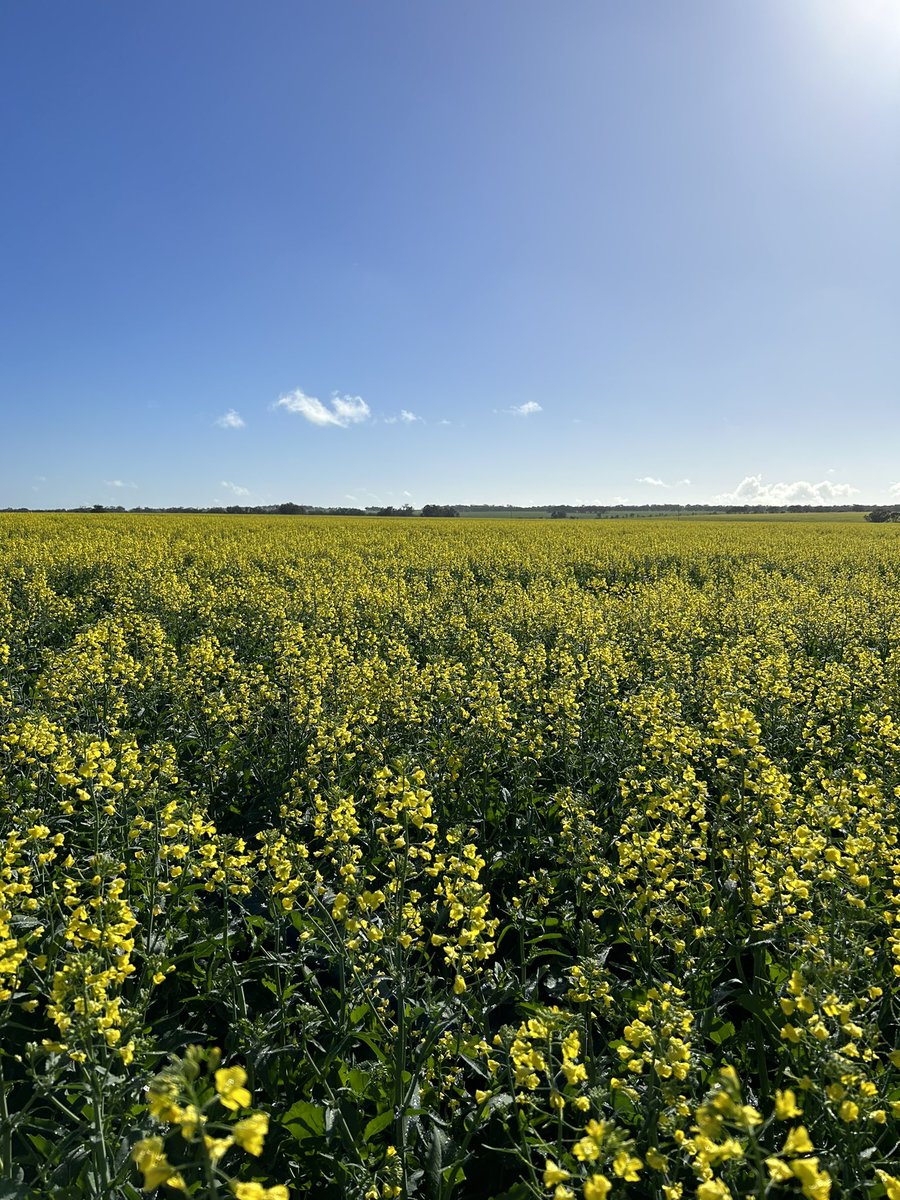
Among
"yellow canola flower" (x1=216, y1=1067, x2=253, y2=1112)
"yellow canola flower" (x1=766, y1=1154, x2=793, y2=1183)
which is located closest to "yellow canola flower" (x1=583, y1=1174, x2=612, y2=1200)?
"yellow canola flower" (x1=766, y1=1154, x2=793, y2=1183)

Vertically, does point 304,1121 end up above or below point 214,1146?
below

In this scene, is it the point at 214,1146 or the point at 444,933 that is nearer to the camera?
the point at 214,1146

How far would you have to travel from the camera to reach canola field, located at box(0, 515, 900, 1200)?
2480 mm

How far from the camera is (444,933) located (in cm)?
462

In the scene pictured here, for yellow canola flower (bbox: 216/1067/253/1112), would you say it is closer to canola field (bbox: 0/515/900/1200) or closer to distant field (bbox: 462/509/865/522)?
canola field (bbox: 0/515/900/1200)

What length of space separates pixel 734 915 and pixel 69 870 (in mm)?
4649

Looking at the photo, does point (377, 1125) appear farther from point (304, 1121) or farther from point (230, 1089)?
point (230, 1089)

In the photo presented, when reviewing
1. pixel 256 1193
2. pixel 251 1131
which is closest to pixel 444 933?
pixel 256 1193

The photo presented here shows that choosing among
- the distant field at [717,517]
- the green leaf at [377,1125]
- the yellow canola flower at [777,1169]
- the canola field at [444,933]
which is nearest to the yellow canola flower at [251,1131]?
the canola field at [444,933]

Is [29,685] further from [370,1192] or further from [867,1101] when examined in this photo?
[867,1101]

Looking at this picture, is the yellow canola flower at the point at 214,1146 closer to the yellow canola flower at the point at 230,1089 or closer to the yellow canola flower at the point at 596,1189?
the yellow canola flower at the point at 230,1089

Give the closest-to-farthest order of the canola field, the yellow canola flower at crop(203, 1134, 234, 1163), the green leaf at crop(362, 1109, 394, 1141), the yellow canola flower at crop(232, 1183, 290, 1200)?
1. the yellow canola flower at crop(203, 1134, 234, 1163)
2. the yellow canola flower at crop(232, 1183, 290, 1200)
3. the canola field
4. the green leaf at crop(362, 1109, 394, 1141)

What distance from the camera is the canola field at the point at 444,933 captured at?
2.48 meters

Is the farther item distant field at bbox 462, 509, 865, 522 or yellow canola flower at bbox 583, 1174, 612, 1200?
distant field at bbox 462, 509, 865, 522
